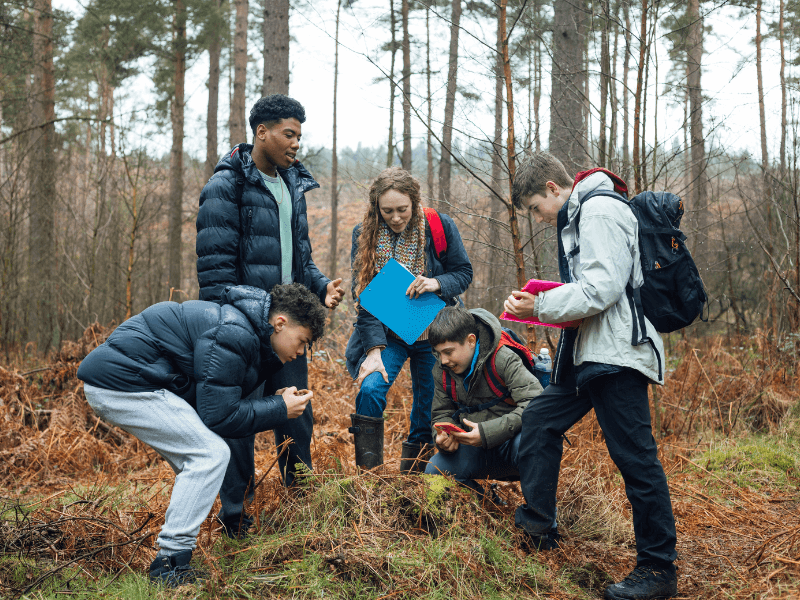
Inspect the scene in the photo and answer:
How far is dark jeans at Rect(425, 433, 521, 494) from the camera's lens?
3244 millimetres

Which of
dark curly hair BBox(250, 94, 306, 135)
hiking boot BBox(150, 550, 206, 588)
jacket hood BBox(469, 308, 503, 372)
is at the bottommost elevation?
hiking boot BBox(150, 550, 206, 588)

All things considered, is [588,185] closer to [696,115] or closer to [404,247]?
[404,247]

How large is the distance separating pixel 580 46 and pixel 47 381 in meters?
6.89

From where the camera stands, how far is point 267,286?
125 inches

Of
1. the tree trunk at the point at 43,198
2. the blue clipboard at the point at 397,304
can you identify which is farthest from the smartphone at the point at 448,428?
the tree trunk at the point at 43,198

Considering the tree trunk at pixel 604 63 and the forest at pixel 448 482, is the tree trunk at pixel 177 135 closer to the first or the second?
the forest at pixel 448 482

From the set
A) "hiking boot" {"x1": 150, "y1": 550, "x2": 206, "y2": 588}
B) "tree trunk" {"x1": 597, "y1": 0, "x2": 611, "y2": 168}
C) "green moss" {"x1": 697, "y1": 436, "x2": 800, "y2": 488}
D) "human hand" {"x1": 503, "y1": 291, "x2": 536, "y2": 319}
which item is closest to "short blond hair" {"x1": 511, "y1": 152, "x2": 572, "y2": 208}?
"human hand" {"x1": 503, "y1": 291, "x2": 536, "y2": 319}

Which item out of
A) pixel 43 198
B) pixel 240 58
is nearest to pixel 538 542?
pixel 43 198

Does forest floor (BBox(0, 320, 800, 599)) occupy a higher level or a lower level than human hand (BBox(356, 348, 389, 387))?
lower

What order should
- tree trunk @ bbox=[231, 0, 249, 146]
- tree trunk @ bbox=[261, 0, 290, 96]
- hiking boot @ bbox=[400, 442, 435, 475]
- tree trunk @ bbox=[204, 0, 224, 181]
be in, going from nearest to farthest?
hiking boot @ bbox=[400, 442, 435, 475] → tree trunk @ bbox=[261, 0, 290, 96] → tree trunk @ bbox=[231, 0, 249, 146] → tree trunk @ bbox=[204, 0, 224, 181]

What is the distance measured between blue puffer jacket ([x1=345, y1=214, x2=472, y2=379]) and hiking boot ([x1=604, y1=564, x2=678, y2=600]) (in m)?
1.68

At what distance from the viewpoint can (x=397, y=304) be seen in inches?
138

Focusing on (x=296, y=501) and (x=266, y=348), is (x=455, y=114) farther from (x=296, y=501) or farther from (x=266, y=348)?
(x=296, y=501)

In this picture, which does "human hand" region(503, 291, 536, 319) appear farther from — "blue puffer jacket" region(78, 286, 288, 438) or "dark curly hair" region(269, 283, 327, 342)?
"blue puffer jacket" region(78, 286, 288, 438)
